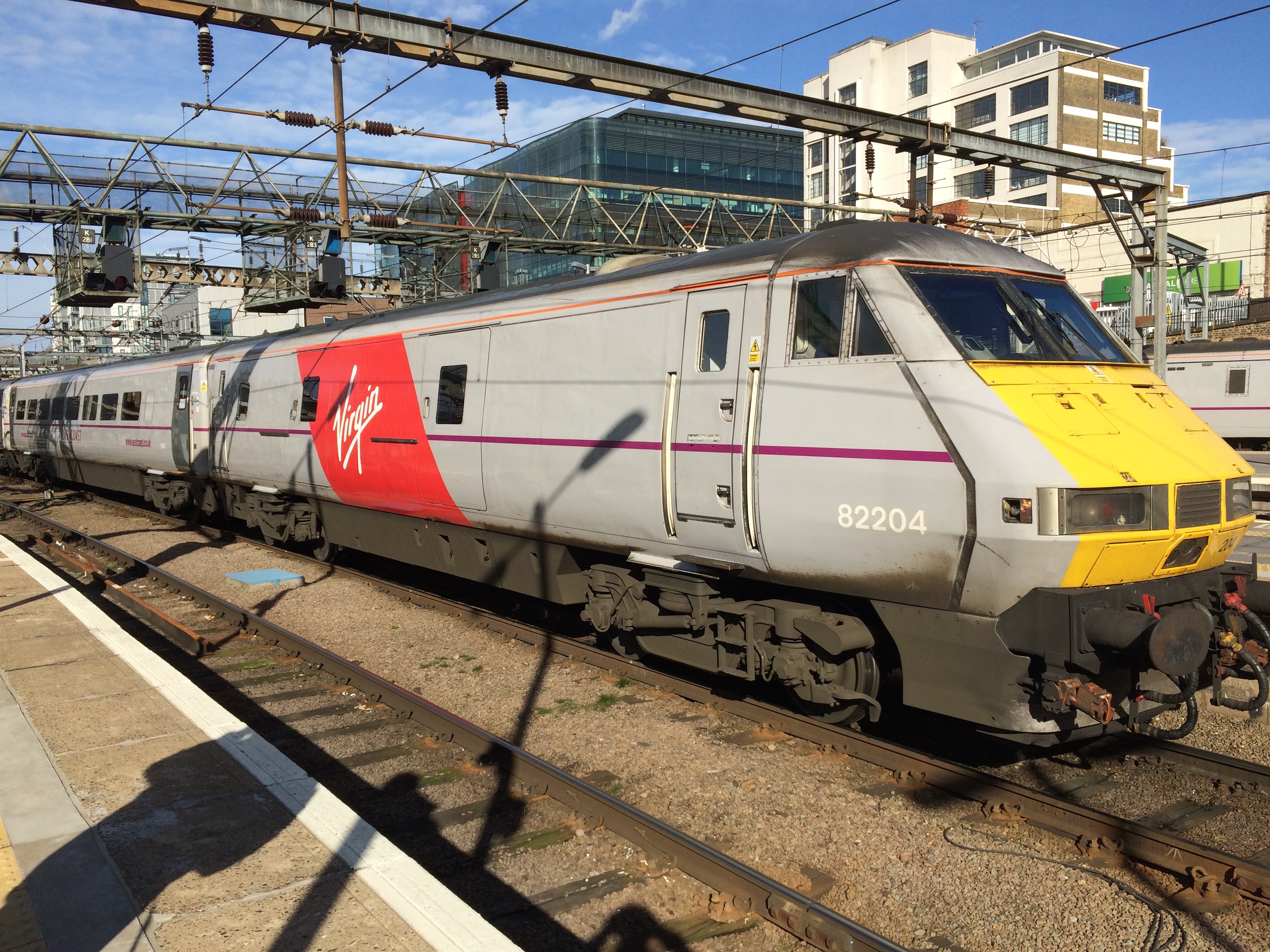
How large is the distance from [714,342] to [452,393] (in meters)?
4.04

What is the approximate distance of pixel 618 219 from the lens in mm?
48625

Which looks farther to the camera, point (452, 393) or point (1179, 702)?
point (452, 393)

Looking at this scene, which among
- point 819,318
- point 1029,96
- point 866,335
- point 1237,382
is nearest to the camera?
point 866,335

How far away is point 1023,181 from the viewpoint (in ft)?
230

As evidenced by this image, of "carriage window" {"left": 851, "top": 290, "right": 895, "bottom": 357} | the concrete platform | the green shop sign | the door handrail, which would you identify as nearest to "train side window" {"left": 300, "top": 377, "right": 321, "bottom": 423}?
the concrete platform

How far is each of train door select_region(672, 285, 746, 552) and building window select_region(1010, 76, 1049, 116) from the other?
6871 cm

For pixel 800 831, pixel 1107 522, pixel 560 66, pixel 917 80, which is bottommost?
pixel 800 831

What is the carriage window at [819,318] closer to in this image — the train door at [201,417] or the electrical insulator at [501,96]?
the electrical insulator at [501,96]

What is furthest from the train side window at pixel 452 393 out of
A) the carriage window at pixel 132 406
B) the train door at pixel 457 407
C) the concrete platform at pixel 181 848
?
the carriage window at pixel 132 406

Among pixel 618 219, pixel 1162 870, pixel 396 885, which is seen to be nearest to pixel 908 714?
→ pixel 1162 870

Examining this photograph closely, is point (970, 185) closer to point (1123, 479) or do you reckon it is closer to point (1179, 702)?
point (1179, 702)

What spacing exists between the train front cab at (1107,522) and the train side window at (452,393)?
5.36 meters

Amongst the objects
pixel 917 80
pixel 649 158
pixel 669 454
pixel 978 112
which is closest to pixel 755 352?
pixel 669 454

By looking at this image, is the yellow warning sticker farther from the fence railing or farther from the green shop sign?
the green shop sign
